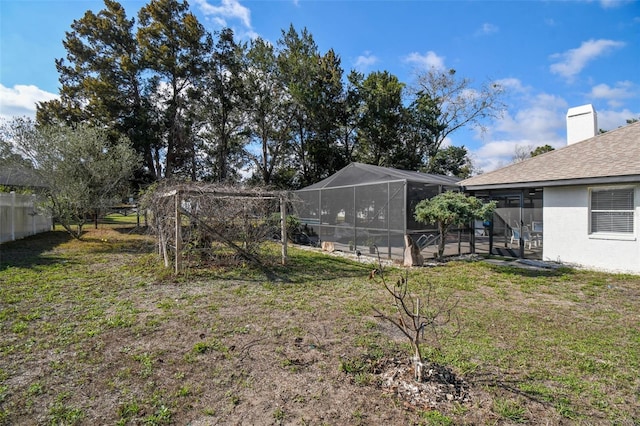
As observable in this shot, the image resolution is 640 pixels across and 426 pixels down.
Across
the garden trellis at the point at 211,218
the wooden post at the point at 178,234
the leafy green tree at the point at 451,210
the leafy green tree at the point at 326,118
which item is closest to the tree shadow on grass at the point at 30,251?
the garden trellis at the point at 211,218

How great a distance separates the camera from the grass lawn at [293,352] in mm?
2395

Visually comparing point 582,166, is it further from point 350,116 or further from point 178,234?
point 350,116

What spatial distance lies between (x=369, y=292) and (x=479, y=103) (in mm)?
25025

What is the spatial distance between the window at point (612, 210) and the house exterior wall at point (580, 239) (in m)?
0.13

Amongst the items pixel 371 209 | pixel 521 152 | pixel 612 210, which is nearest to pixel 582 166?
pixel 612 210

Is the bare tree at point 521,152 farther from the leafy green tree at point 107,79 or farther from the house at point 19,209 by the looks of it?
the house at point 19,209

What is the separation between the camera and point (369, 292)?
5902mm

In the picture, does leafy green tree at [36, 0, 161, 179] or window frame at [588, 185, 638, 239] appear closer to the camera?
window frame at [588, 185, 638, 239]

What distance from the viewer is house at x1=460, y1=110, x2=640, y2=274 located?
7309 millimetres

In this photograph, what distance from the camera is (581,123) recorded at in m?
11.1

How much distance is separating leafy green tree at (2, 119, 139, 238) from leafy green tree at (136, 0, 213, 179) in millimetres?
8750

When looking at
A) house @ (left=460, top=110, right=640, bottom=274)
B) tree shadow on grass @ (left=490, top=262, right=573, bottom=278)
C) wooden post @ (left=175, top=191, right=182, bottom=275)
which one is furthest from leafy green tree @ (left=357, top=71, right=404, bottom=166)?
wooden post @ (left=175, top=191, right=182, bottom=275)

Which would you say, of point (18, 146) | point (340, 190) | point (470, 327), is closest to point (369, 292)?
point (470, 327)

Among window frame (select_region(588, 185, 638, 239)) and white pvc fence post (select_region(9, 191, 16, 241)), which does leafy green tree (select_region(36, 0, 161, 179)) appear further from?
window frame (select_region(588, 185, 638, 239))
